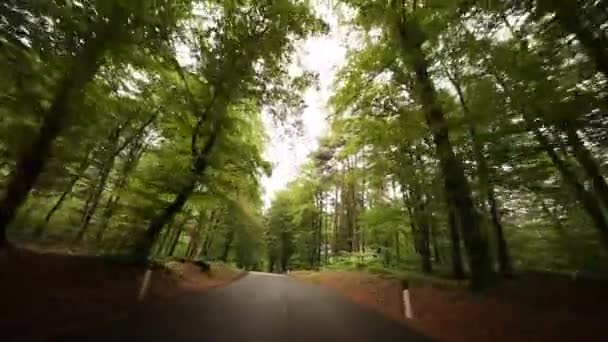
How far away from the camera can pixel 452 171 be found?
11.2 meters

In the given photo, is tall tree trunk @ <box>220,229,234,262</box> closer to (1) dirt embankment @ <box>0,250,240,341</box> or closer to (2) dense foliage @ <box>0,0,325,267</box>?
(2) dense foliage @ <box>0,0,325,267</box>

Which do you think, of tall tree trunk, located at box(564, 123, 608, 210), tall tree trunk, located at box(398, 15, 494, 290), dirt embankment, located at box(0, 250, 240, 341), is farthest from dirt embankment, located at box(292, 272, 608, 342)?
dirt embankment, located at box(0, 250, 240, 341)

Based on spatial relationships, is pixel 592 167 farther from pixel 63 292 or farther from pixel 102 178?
pixel 102 178

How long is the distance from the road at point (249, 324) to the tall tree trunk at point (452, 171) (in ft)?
11.4

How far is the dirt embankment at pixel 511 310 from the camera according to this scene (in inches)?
267

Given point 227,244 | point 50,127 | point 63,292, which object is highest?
point 227,244

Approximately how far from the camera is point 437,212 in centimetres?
1627

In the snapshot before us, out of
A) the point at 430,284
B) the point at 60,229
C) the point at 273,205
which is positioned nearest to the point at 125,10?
the point at 430,284

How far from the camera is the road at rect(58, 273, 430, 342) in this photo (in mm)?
5730

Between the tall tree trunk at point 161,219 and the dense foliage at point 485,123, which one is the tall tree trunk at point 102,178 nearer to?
the tall tree trunk at point 161,219

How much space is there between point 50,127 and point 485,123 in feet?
32.8

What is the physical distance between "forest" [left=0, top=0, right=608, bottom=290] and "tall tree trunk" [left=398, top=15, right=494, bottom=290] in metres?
0.04

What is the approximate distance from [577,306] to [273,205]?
42.4 m

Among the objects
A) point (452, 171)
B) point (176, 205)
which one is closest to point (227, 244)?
point (176, 205)
